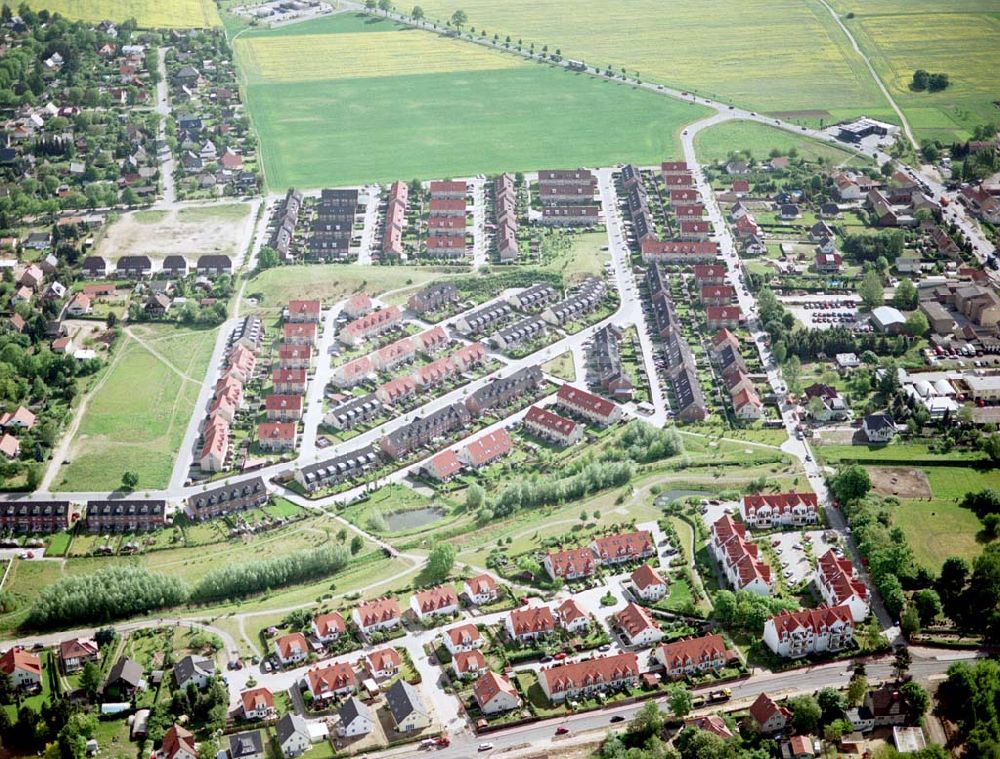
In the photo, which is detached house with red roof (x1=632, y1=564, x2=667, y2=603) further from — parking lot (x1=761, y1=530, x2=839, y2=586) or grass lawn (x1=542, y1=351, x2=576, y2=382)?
grass lawn (x1=542, y1=351, x2=576, y2=382)

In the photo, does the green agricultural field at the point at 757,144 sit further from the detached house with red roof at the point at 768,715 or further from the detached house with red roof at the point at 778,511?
the detached house with red roof at the point at 768,715

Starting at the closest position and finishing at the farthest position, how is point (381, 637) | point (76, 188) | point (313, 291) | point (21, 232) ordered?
point (381, 637), point (313, 291), point (21, 232), point (76, 188)

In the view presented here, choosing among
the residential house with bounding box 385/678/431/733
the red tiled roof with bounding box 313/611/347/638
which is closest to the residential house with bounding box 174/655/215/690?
the red tiled roof with bounding box 313/611/347/638

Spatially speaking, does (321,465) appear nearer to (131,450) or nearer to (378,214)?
(131,450)

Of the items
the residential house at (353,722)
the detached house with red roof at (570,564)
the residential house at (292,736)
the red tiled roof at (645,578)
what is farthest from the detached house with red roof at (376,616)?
the red tiled roof at (645,578)

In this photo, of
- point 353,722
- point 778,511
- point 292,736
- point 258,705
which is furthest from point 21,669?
point 778,511

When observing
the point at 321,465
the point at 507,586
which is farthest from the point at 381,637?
the point at 321,465
